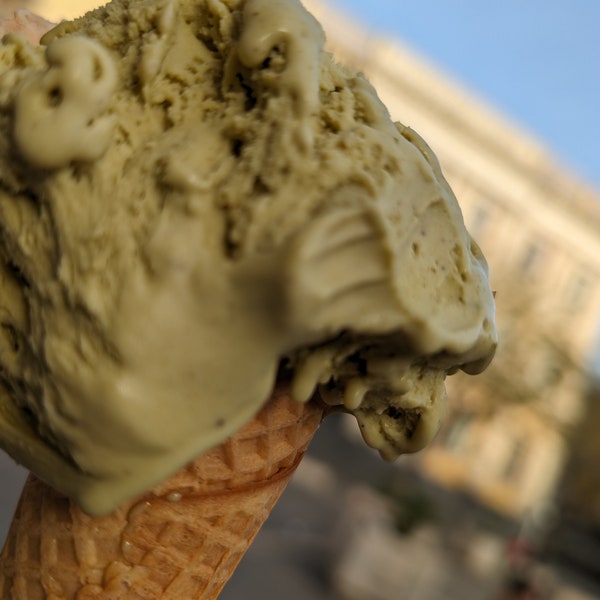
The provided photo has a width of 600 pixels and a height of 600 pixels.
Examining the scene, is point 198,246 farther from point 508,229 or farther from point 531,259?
point 531,259

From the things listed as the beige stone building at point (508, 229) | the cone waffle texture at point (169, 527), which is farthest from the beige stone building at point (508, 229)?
the cone waffle texture at point (169, 527)

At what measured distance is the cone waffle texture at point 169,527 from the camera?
95 cm

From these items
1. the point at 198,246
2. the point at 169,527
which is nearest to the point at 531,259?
the point at 169,527

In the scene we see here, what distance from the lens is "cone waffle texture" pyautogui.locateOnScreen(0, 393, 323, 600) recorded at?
95 centimetres

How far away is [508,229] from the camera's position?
1420 centimetres

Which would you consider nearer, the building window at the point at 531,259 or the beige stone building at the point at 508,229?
the beige stone building at the point at 508,229

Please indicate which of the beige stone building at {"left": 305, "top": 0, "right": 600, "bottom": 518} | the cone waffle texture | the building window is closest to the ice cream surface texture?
the cone waffle texture

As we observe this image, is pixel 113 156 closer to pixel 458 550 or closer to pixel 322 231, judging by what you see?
pixel 322 231

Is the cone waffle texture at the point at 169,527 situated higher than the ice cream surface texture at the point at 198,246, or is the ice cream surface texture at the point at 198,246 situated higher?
the ice cream surface texture at the point at 198,246

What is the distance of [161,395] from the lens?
809mm

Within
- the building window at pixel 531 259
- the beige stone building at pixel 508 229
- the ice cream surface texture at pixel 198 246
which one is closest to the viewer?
the ice cream surface texture at pixel 198 246

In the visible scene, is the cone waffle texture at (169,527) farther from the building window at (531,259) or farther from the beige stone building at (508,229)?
the building window at (531,259)

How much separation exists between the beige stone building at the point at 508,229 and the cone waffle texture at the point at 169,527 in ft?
32.7

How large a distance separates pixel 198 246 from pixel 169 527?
445 mm
